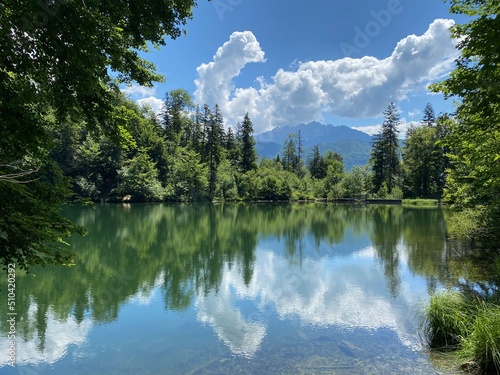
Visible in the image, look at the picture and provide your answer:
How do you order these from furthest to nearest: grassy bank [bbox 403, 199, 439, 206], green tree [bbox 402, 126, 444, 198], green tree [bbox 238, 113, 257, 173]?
green tree [bbox 238, 113, 257, 173] < green tree [bbox 402, 126, 444, 198] < grassy bank [bbox 403, 199, 439, 206]

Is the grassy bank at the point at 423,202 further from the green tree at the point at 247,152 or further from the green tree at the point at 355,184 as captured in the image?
the green tree at the point at 247,152

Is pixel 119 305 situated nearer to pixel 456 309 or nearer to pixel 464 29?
pixel 456 309

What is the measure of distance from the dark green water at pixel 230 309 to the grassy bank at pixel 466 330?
45 cm

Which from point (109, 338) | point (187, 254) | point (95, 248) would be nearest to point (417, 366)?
point (109, 338)

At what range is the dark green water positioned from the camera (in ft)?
21.7

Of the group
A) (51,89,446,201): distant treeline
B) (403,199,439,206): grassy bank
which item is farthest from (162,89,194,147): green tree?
(403,199,439,206): grassy bank

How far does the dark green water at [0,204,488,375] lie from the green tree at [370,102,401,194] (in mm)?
49589

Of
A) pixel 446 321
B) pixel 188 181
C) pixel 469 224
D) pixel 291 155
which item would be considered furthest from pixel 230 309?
pixel 291 155

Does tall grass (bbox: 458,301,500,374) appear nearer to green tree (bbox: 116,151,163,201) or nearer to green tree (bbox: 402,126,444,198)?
green tree (bbox: 116,151,163,201)

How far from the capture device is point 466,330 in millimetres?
5898

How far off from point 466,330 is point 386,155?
65.5 metres

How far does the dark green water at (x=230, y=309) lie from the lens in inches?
261

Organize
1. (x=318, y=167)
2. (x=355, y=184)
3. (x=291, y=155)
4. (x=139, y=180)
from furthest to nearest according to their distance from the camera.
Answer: (x=291, y=155) < (x=318, y=167) < (x=355, y=184) < (x=139, y=180)

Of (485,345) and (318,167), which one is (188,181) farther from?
(485,345)
